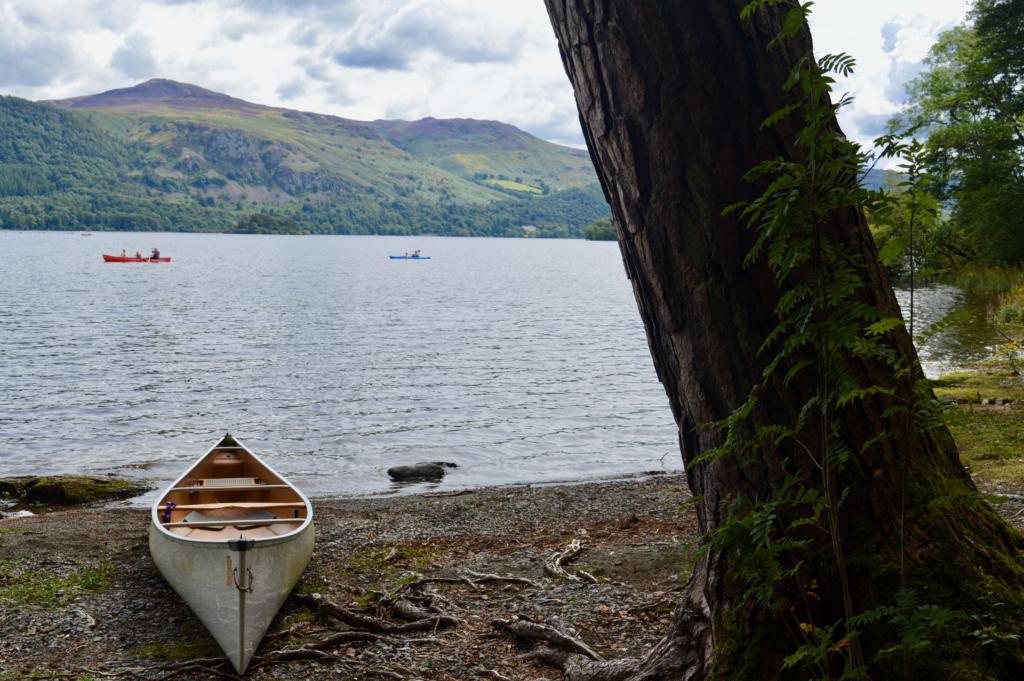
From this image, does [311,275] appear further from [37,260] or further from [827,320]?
[827,320]

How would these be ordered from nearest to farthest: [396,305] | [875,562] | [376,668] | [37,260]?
1. [875,562]
2. [376,668]
3. [396,305]
4. [37,260]

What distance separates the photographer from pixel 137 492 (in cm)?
1728

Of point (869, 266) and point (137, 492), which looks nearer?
point (869, 266)

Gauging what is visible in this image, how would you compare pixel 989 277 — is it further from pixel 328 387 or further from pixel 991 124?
pixel 328 387

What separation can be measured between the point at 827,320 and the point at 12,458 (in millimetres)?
20972

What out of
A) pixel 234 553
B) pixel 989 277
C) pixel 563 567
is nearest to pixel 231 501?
pixel 234 553

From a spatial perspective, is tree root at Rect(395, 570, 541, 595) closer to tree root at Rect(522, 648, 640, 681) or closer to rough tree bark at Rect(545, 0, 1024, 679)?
tree root at Rect(522, 648, 640, 681)

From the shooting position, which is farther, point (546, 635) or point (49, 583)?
point (49, 583)

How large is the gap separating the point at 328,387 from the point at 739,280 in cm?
2707

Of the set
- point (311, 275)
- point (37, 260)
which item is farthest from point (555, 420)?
point (37, 260)

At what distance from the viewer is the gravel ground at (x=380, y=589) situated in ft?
23.8

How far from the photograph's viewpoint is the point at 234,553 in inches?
318

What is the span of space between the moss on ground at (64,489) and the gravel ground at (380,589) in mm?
1662

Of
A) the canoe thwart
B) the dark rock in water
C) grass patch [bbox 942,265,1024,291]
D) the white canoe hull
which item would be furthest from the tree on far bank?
the white canoe hull
